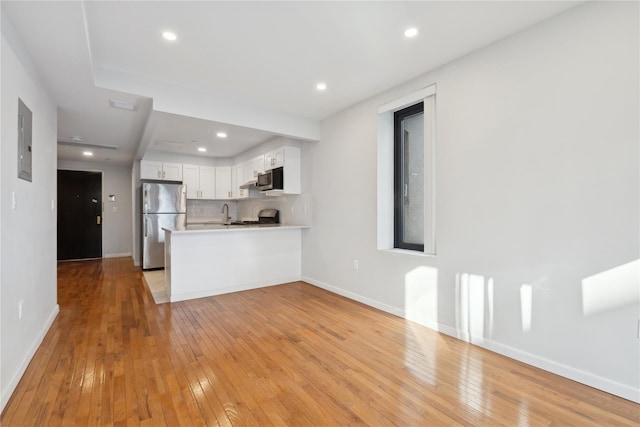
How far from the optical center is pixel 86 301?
12.5ft

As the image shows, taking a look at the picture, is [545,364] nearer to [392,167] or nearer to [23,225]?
[392,167]

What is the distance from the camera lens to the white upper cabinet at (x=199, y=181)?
6.46 meters

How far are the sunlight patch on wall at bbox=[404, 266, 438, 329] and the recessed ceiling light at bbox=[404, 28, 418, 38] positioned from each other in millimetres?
2042

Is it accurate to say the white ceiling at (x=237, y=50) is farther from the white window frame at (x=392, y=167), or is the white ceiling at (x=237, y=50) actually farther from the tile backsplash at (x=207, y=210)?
the tile backsplash at (x=207, y=210)

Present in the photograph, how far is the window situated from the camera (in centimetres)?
328

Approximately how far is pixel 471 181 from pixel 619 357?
4.87ft

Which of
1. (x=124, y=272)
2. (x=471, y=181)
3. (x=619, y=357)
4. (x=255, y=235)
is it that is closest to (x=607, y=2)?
(x=471, y=181)

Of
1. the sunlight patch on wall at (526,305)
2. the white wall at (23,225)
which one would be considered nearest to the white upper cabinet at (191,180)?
the white wall at (23,225)

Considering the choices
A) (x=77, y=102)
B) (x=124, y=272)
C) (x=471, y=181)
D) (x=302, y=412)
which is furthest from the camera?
(x=124, y=272)

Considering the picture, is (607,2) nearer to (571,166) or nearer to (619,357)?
(571,166)

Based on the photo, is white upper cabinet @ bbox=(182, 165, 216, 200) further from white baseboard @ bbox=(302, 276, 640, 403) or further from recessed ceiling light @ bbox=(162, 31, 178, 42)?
white baseboard @ bbox=(302, 276, 640, 403)

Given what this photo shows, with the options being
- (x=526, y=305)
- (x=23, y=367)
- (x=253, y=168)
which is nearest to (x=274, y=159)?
(x=253, y=168)

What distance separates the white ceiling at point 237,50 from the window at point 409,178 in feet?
1.45

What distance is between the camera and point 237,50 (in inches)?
101
